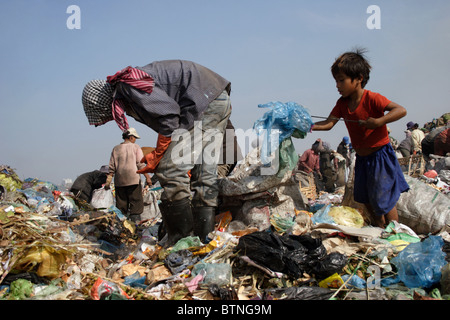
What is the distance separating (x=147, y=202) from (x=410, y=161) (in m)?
4.89

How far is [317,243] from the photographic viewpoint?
2.53 m

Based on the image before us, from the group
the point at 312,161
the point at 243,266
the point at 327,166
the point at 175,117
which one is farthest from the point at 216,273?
the point at 327,166

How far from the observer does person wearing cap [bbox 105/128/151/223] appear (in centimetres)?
604

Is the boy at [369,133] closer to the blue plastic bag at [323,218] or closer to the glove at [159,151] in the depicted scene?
the blue plastic bag at [323,218]

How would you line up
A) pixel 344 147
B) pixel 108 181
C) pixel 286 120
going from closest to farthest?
1. pixel 286 120
2. pixel 108 181
3. pixel 344 147

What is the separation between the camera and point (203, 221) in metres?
3.36

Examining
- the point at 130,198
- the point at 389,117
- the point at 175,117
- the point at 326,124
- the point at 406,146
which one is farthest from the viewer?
the point at 406,146

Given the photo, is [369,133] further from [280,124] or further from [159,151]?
[159,151]

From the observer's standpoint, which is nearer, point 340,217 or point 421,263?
point 421,263

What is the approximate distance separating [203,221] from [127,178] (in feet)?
9.86

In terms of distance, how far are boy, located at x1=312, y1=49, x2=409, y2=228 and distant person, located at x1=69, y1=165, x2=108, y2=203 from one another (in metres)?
4.63

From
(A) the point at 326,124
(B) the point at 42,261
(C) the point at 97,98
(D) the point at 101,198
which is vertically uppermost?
(C) the point at 97,98
